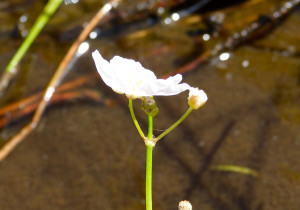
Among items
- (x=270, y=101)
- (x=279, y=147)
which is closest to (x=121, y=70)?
(x=279, y=147)

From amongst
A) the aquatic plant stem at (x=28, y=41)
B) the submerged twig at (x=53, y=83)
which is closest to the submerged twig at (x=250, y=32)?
the submerged twig at (x=53, y=83)

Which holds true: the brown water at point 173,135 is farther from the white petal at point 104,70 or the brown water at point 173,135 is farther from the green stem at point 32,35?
the white petal at point 104,70

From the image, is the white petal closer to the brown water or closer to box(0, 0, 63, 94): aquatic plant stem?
the brown water

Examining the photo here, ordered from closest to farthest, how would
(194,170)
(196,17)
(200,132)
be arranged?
(194,170), (200,132), (196,17)

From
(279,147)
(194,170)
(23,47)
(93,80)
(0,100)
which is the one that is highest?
(23,47)

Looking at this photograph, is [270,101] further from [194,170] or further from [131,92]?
[131,92]

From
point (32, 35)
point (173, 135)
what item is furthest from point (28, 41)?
point (173, 135)
